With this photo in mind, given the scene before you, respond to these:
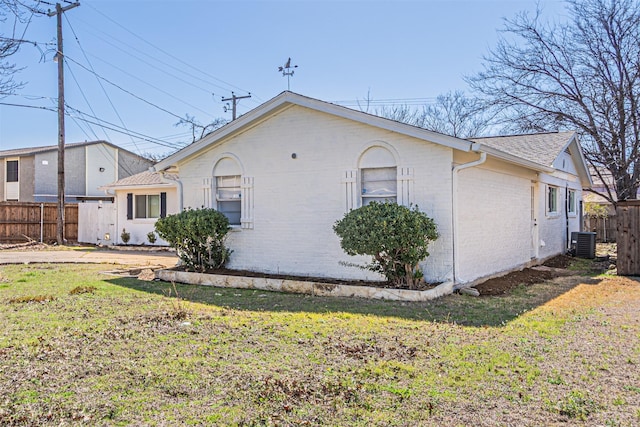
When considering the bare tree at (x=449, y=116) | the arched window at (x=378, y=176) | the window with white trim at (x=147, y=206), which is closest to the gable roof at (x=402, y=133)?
the arched window at (x=378, y=176)

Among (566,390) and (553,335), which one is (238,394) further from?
(553,335)

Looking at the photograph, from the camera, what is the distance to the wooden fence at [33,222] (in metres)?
22.0

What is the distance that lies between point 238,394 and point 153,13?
1687 cm

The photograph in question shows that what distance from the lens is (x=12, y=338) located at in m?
5.81

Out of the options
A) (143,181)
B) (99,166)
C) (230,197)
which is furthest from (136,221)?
(99,166)

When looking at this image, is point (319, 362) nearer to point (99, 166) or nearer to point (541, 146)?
point (541, 146)

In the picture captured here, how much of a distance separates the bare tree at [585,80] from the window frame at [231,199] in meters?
13.2

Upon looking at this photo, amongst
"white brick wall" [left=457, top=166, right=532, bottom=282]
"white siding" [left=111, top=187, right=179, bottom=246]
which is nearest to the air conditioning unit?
"white brick wall" [left=457, top=166, right=532, bottom=282]

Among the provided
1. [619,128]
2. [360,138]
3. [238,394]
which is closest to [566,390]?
[238,394]

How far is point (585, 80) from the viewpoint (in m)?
18.0

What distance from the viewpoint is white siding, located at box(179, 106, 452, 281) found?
30.4ft

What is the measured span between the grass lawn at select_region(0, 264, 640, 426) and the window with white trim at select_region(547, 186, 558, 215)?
738 centimetres

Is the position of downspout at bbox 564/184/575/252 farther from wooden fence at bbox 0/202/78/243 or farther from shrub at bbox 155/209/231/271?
wooden fence at bbox 0/202/78/243

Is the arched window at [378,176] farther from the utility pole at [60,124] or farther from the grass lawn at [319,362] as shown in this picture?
the utility pole at [60,124]
